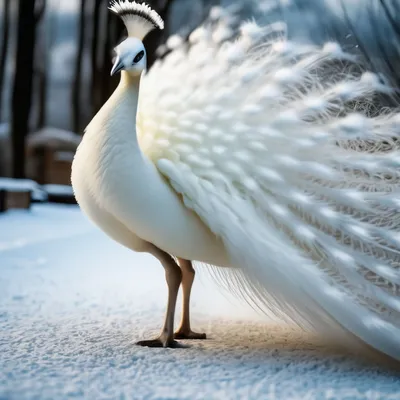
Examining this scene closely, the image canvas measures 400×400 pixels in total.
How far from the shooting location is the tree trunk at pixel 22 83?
602 cm

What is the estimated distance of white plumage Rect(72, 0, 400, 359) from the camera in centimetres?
143

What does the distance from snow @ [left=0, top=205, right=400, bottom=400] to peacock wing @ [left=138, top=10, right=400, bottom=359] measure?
13 centimetres

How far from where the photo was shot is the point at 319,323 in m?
1.44

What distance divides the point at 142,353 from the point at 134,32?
85 centimetres

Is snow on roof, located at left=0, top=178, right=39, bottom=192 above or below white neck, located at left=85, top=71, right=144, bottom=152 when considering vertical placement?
below

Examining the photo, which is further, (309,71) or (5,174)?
(5,174)

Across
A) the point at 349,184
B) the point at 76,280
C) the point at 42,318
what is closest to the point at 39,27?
the point at 76,280

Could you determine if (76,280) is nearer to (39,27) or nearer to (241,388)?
(241,388)

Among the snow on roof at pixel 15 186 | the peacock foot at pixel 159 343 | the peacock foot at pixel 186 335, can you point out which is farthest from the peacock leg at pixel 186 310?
Result: the snow on roof at pixel 15 186

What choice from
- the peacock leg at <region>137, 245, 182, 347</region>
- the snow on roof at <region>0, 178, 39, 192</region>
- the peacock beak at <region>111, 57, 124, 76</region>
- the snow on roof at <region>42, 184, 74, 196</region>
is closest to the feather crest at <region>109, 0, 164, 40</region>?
the peacock beak at <region>111, 57, 124, 76</region>

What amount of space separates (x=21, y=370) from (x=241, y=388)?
508 mm

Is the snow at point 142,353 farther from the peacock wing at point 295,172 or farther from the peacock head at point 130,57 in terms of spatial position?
the peacock head at point 130,57

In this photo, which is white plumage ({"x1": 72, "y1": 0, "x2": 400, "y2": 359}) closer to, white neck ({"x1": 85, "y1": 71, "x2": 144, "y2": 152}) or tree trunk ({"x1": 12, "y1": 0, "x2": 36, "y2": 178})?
white neck ({"x1": 85, "y1": 71, "x2": 144, "y2": 152})

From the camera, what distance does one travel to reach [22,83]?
6242mm
